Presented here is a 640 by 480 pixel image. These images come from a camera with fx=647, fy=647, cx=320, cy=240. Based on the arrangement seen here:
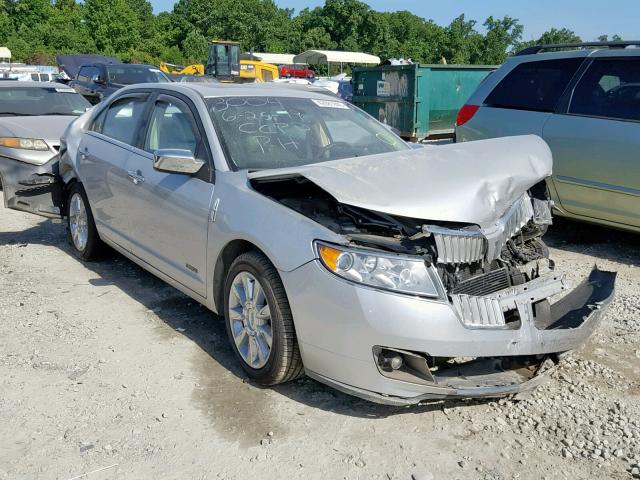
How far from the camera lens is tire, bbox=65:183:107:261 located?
5.73 metres

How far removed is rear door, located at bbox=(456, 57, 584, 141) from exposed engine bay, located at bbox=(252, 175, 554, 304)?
2.94 meters

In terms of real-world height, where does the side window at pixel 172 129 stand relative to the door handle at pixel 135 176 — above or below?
above

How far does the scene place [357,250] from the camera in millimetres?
3096

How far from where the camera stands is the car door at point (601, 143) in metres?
5.74

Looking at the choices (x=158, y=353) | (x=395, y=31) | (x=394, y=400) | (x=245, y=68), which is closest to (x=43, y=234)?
(x=158, y=353)

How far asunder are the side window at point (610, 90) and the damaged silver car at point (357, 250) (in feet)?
7.64

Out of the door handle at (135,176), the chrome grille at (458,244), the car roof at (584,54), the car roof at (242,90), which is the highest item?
the car roof at (584,54)

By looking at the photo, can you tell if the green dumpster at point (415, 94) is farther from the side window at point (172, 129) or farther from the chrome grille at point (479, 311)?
the chrome grille at point (479, 311)

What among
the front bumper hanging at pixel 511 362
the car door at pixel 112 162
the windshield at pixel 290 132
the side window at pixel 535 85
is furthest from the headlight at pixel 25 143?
the front bumper hanging at pixel 511 362

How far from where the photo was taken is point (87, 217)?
226 inches

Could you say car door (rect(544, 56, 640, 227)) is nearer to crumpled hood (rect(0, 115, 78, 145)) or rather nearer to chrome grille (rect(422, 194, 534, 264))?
chrome grille (rect(422, 194, 534, 264))

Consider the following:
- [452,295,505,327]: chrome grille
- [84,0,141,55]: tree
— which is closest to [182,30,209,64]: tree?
[84,0,141,55]: tree

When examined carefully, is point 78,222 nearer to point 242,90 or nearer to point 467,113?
point 242,90

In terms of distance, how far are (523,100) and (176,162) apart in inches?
165
